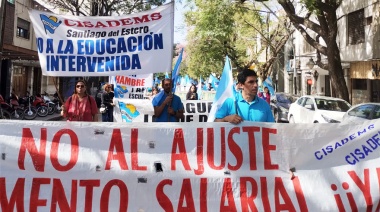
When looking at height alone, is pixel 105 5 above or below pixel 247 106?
above

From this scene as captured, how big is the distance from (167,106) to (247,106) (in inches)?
72.8

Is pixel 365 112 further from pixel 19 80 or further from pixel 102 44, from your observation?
Result: pixel 19 80

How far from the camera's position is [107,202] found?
328 centimetres

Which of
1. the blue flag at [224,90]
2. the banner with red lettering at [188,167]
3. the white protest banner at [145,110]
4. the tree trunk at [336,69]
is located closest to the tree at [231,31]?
the tree trunk at [336,69]

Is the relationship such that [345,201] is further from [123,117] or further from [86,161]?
[123,117]

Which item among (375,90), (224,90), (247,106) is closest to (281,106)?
(375,90)

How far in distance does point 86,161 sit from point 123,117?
6012mm

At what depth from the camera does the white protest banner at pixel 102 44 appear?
15.0ft

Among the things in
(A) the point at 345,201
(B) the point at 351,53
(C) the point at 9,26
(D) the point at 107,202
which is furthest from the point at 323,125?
(C) the point at 9,26

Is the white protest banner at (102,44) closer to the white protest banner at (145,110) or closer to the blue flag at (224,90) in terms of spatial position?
the blue flag at (224,90)

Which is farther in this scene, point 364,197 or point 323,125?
point 323,125

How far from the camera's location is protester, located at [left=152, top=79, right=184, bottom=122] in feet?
17.8

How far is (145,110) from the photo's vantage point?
9.09 meters

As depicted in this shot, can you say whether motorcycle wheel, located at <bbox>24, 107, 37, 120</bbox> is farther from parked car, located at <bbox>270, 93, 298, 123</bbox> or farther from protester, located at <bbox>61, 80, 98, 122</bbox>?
protester, located at <bbox>61, 80, 98, 122</bbox>
